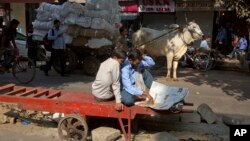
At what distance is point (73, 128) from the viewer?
7.16m

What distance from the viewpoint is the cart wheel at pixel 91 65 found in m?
14.4

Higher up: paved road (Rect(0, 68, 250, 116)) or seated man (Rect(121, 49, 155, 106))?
seated man (Rect(121, 49, 155, 106))

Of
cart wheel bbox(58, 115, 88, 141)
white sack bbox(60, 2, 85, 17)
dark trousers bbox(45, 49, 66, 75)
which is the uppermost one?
white sack bbox(60, 2, 85, 17)

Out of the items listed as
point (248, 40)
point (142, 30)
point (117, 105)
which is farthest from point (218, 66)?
point (117, 105)

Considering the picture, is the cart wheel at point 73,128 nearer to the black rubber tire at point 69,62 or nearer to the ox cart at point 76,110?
the ox cart at point 76,110

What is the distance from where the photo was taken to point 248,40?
21.0 meters

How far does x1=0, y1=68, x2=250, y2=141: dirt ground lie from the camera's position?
7.62 metres

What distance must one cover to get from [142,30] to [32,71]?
4.38m

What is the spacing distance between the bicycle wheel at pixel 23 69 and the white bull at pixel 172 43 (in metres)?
3.96

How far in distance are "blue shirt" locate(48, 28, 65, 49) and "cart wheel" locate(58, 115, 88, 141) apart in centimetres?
689

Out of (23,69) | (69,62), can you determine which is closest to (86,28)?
(69,62)

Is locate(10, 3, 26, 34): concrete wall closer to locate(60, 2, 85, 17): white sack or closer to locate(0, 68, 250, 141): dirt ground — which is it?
locate(0, 68, 250, 141): dirt ground

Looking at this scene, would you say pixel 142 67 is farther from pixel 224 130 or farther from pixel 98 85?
pixel 224 130

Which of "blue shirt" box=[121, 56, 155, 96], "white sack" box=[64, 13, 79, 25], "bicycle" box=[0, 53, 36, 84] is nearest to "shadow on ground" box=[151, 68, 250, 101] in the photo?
"white sack" box=[64, 13, 79, 25]
